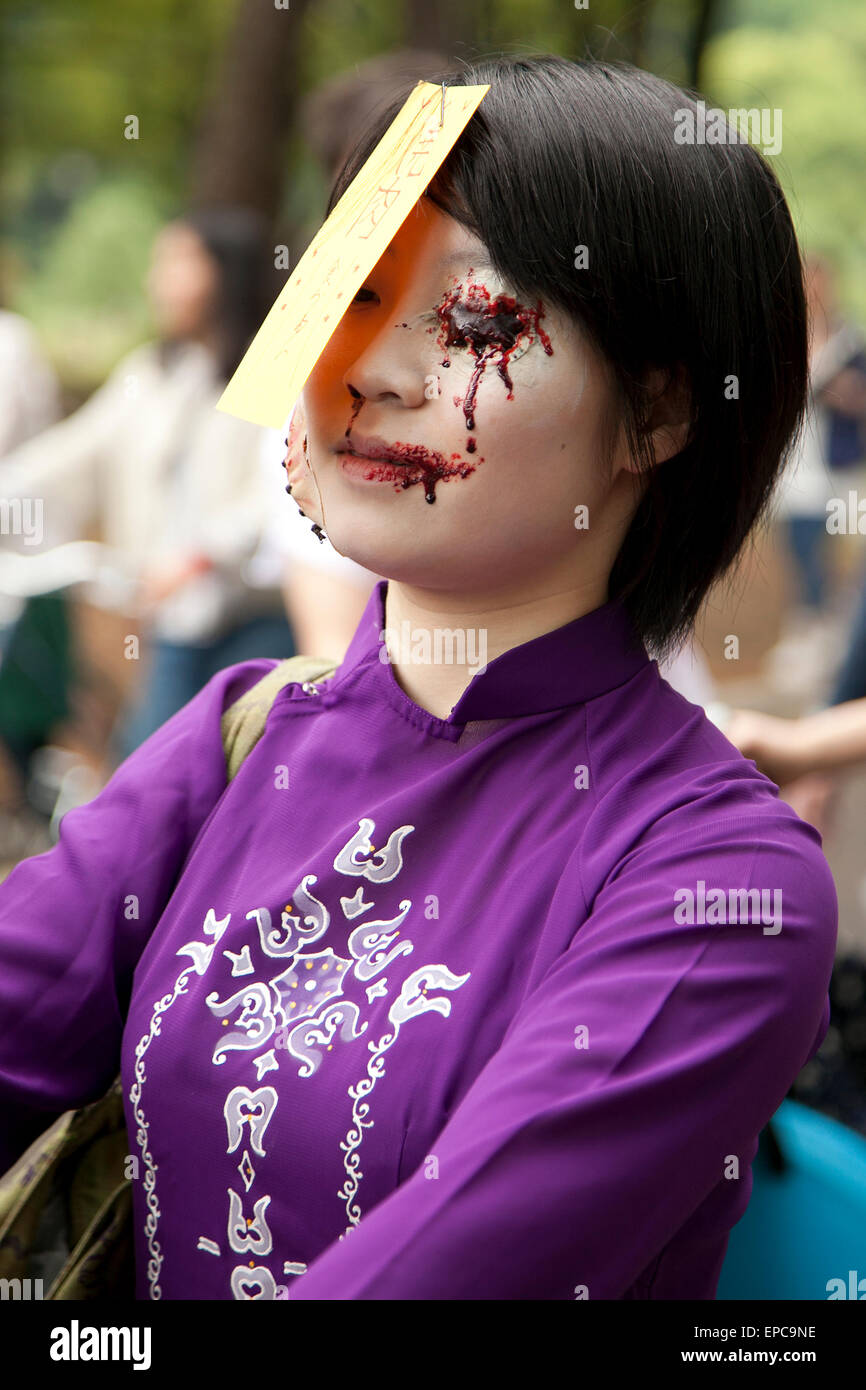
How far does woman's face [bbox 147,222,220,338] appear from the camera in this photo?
4797mm

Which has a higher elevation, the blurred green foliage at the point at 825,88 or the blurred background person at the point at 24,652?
the blurred green foliage at the point at 825,88

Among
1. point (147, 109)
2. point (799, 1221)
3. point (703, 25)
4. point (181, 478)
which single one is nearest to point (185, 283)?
point (181, 478)

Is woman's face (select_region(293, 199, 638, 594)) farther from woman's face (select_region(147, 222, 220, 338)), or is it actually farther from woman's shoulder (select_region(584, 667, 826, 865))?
woman's face (select_region(147, 222, 220, 338))

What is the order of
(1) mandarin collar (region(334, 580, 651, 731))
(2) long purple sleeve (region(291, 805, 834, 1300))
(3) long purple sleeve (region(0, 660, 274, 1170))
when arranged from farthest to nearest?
(3) long purple sleeve (region(0, 660, 274, 1170)) < (1) mandarin collar (region(334, 580, 651, 731)) < (2) long purple sleeve (region(291, 805, 834, 1300))

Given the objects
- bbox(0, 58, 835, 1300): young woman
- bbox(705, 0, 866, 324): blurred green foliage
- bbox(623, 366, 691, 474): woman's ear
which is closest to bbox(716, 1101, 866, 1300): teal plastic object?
bbox(0, 58, 835, 1300): young woman

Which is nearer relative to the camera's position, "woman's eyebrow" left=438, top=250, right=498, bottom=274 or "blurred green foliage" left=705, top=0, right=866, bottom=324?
"woman's eyebrow" left=438, top=250, right=498, bottom=274

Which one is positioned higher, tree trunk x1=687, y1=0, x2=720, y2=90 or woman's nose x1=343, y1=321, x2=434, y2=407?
tree trunk x1=687, y1=0, x2=720, y2=90

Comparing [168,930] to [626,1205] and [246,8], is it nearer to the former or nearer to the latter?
[626,1205]

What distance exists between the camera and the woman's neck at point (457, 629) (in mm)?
1342

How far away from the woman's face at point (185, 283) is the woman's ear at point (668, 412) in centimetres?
371

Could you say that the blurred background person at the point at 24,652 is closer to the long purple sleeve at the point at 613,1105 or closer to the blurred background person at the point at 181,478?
the blurred background person at the point at 181,478

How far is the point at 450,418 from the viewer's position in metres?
1.21

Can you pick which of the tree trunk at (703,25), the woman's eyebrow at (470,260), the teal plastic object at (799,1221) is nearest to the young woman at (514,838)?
the woman's eyebrow at (470,260)

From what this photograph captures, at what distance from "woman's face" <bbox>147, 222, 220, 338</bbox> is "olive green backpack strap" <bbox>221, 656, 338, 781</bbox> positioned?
3435mm
